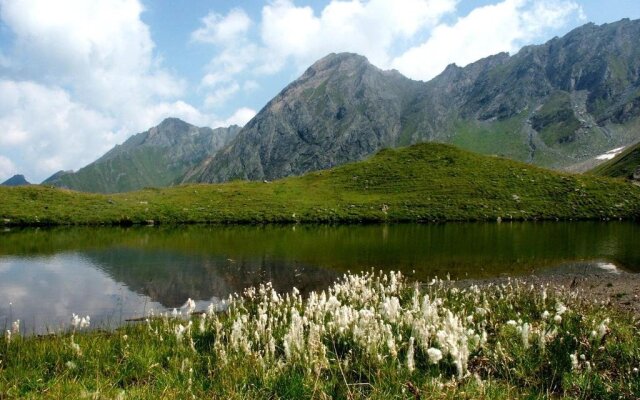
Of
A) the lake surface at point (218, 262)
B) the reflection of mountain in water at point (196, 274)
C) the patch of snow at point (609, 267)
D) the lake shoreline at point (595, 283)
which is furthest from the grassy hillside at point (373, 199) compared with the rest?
the lake shoreline at point (595, 283)

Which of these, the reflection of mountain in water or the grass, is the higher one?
the grass

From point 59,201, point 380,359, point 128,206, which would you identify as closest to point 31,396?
point 380,359

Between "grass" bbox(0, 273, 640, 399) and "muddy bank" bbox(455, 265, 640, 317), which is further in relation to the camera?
"muddy bank" bbox(455, 265, 640, 317)

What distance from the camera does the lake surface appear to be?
70.1 ft

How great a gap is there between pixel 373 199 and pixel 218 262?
58350mm

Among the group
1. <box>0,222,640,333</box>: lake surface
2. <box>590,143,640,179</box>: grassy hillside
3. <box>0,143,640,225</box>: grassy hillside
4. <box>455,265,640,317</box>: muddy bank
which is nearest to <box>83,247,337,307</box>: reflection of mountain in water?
<box>0,222,640,333</box>: lake surface

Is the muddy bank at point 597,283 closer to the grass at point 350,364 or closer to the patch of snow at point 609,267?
the patch of snow at point 609,267

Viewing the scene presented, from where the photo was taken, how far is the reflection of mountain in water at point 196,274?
78.2 ft

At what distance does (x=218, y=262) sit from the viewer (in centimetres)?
3238

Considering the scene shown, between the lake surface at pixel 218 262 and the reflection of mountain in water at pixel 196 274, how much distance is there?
0.06 meters

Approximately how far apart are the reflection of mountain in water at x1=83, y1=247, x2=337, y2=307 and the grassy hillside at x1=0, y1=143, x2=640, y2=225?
130ft

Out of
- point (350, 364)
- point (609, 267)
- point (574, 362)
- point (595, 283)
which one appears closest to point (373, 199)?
point (609, 267)

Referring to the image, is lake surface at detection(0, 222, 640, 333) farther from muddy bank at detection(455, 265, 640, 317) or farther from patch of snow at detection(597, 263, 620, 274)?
muddy bank at detection(455, 265, 640, 317)

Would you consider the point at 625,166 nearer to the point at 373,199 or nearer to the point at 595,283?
the point at 373,199
